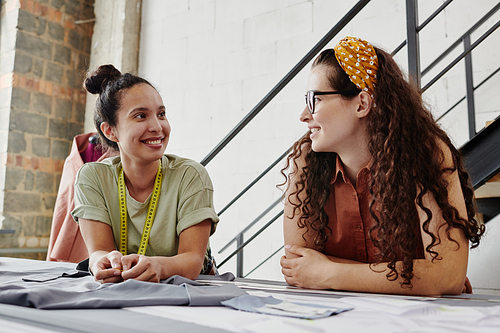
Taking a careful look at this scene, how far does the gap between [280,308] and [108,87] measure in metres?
1.25

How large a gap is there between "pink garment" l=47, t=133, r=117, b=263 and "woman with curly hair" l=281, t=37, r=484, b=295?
1441mm

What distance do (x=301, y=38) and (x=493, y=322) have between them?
3.17m

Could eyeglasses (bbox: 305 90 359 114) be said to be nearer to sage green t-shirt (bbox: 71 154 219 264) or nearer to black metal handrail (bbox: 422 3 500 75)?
sage green t-shirt (bbox: 71 154 219 264)

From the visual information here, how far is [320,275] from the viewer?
3.96ft

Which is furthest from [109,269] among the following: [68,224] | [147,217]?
[68,224]

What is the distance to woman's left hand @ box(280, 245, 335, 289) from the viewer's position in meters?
1.20

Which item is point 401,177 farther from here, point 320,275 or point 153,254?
point 153,254

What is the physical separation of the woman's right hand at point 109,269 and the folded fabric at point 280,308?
454mm

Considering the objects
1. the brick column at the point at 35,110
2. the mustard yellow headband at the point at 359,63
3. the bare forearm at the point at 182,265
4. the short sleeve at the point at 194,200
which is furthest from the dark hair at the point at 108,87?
the brick column at the point at 35,110

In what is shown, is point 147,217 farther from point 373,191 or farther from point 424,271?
point 424,271

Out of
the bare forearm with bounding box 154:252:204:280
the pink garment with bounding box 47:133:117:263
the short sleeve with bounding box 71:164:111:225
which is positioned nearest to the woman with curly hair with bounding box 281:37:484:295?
the bare forearm with bounding box 154:252:204:280

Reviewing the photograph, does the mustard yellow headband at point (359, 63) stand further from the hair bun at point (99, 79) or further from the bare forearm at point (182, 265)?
the hair bun at point (99, 79)

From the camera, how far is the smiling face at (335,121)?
140 cm

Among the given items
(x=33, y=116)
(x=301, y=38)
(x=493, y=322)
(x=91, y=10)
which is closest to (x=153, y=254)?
(x=493, y=322)
